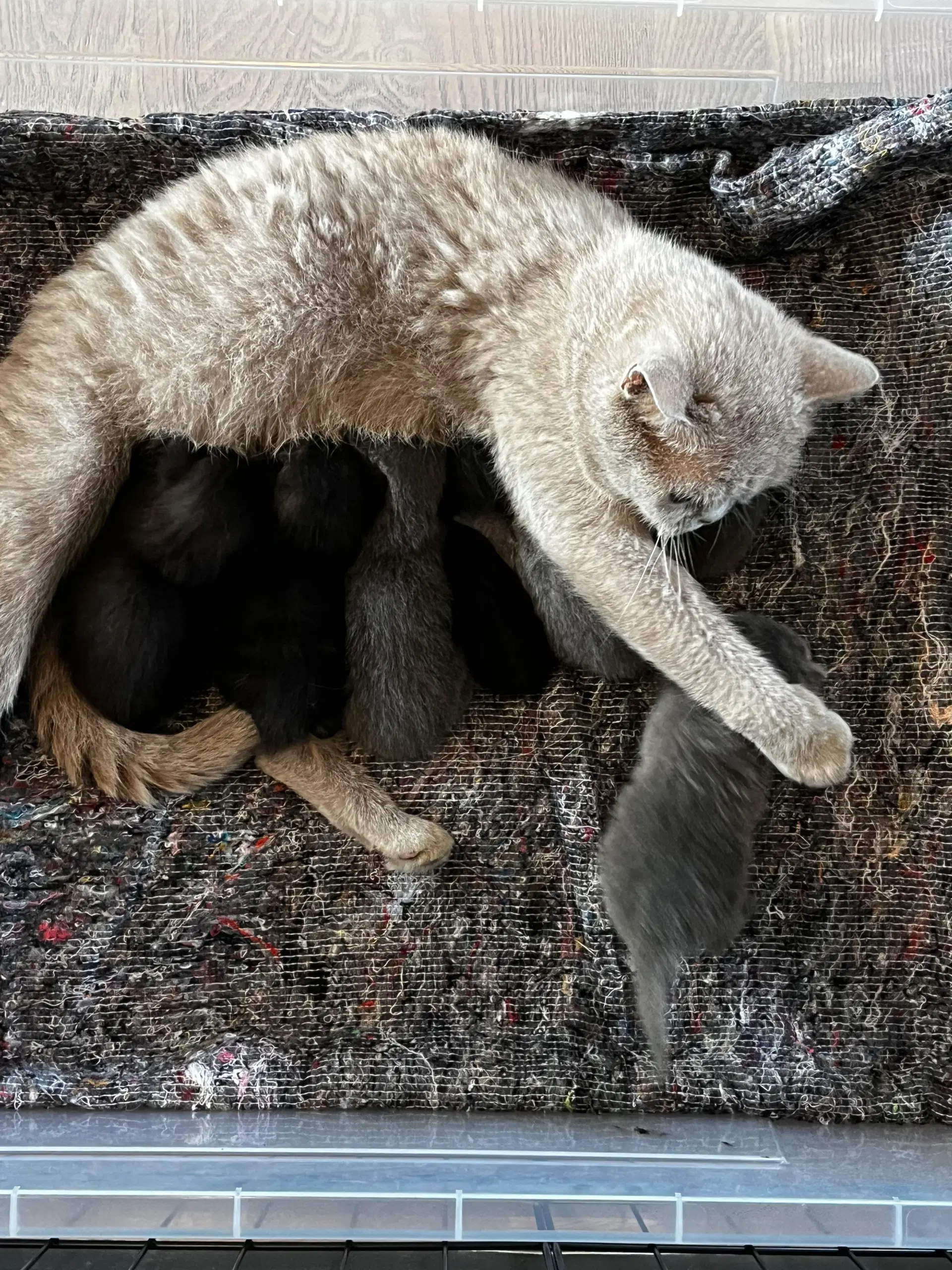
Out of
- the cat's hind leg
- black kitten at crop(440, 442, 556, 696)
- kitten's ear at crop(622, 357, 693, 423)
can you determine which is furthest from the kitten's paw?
kitten's ear at crop(622, 357, 693, 423)

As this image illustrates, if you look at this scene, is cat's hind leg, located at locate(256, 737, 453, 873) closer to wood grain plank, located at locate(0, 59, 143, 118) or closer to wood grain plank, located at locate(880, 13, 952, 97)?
wood grain plank, located at locate(0, 59, 143, 118)

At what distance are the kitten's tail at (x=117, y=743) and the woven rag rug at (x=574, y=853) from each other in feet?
0.20

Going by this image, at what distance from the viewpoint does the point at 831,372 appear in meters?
1.45

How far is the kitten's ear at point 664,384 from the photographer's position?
3.94 ft

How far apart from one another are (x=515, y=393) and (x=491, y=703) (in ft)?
1.76

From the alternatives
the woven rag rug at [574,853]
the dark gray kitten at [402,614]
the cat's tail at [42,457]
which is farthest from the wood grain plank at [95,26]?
the dark gray kitten at [402,614]

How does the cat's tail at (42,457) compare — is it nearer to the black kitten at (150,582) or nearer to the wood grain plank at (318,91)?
the black kitten at (150,582)

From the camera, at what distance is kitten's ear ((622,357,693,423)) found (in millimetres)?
1200

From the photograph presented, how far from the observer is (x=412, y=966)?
1.62 metres

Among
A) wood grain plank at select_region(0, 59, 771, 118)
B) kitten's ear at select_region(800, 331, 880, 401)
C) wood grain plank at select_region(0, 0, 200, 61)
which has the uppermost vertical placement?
wood grain plank at select_region(0, 0, 200, 61)

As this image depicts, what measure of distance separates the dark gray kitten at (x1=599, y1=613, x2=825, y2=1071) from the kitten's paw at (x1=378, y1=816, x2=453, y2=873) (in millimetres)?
261

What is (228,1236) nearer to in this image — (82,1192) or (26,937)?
(82,1192)

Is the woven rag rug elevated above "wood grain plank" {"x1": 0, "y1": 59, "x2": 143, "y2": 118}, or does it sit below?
below

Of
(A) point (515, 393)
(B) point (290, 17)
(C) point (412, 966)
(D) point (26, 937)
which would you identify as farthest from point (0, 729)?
(B) point (290, 17)
